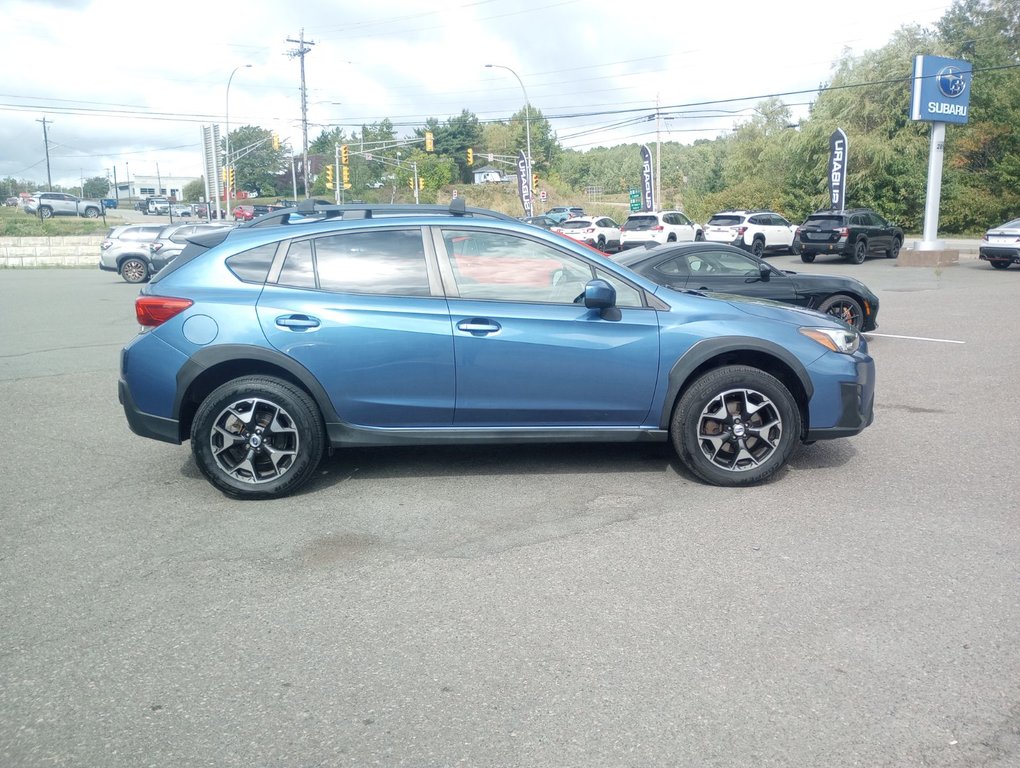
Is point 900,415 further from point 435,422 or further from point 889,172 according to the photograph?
point 889,172

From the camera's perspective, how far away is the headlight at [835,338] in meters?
5.92

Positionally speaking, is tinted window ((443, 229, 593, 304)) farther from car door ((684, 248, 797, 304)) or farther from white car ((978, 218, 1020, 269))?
white car ((978, 218, 1020, 269))

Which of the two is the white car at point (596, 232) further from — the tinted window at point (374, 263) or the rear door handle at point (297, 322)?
the rear door handle at point (297, 322)

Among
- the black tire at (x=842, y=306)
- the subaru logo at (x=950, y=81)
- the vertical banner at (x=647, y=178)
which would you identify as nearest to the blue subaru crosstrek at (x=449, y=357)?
the black tire at (x=842, y=306)

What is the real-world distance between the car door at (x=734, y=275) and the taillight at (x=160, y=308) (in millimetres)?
6842

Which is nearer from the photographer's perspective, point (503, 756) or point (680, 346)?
point (503, 756)

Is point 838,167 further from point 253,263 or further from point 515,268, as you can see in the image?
point 253,263

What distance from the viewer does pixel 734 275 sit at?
1124cm

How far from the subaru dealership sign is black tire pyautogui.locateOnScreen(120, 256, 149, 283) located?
23.5 meters

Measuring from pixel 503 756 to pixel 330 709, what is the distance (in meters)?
0.70

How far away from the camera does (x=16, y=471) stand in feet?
21.2


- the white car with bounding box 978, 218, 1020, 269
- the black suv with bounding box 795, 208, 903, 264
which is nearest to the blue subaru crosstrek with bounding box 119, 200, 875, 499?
the white car with bounding box 978, 218, 1020, 269

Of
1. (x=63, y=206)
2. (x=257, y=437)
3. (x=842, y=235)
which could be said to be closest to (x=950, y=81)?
(x=842, y=235)

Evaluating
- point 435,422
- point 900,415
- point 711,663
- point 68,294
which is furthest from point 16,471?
point 68,294
